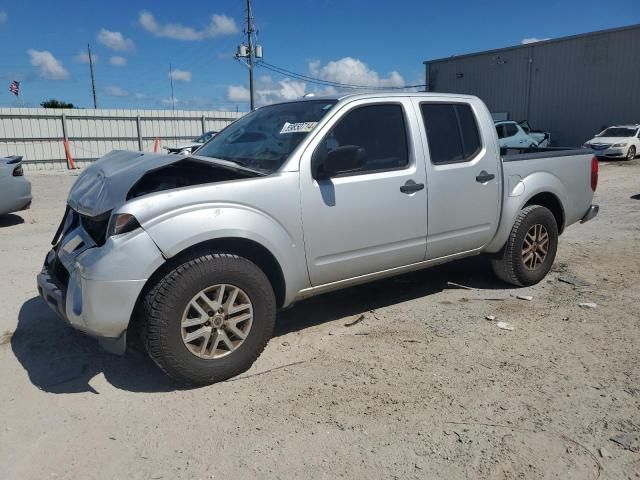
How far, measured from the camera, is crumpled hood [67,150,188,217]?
132 inches

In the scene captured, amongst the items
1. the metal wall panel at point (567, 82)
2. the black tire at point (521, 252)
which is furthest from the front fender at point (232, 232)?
the metal wall panel at point (567, 82)

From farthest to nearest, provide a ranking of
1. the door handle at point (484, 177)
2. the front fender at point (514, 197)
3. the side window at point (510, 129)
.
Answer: the side window at point (510, 129), the front fender at point (514, 197), the door handle at point (484, 177)

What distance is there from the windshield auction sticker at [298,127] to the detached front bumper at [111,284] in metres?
1.41

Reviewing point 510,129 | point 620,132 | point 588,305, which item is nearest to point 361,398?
point 588,305

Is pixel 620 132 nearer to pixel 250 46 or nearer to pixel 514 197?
pixel 514 197

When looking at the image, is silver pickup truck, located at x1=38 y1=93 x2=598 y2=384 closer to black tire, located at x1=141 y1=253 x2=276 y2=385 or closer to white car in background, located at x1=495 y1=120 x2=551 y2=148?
black tire, located at x1=141 y1=253 x2=276 y2=385

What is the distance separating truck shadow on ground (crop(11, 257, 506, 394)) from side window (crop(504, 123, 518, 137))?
1744 cm

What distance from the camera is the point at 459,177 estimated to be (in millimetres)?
4469

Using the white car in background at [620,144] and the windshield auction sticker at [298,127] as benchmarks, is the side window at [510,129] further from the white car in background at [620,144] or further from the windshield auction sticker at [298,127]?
the windshield auction sticker at [298,127]

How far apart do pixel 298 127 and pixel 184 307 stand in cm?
158

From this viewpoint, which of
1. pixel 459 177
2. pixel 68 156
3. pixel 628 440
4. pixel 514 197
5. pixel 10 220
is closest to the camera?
pixel 628 440

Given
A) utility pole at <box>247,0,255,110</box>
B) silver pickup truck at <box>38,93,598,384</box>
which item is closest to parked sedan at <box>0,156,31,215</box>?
silver pickup truck at <box>38,93,598,384</box>

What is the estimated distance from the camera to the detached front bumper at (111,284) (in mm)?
3035

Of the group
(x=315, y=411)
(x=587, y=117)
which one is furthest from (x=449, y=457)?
(x=587, y=117)
